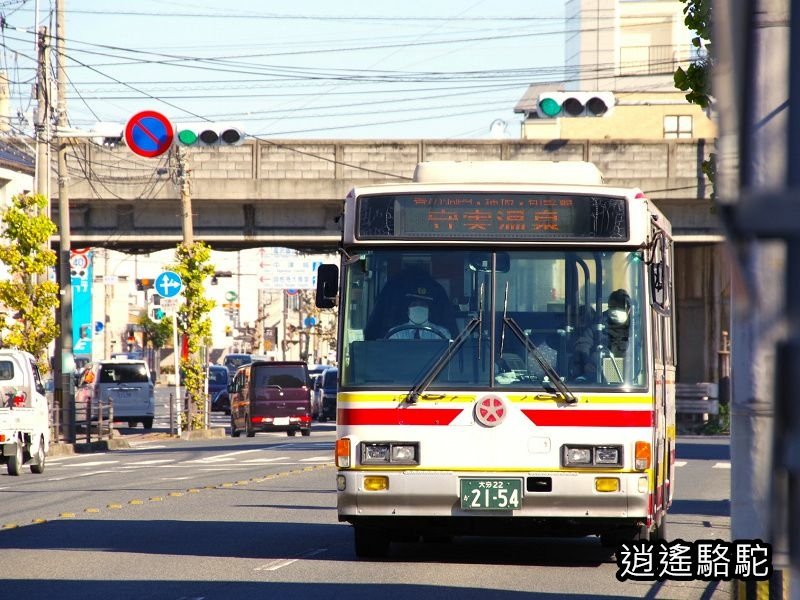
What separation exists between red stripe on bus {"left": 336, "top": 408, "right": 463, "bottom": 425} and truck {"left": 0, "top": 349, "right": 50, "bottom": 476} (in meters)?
14.6

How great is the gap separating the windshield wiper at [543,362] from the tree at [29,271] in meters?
25.0

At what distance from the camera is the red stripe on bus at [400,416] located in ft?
37.8

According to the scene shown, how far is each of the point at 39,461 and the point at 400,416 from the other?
15880 millimetres

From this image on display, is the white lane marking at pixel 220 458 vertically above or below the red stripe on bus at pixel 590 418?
below

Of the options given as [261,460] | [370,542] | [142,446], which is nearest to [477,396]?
[370,542]

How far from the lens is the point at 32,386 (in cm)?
2650

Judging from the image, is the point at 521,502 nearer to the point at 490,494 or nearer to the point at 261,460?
the point at 490,494

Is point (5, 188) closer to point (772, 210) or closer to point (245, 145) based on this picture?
point (245, 145)

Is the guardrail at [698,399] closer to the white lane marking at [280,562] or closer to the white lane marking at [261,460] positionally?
the white lane marking at [261,460]

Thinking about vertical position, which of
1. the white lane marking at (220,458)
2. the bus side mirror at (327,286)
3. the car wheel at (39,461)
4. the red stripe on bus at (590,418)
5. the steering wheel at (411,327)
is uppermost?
the bus side mirror at (327,286)

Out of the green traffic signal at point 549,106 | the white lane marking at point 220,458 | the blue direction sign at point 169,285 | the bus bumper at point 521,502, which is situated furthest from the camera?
the blue direction sign at point 169,285

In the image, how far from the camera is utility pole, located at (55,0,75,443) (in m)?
34.7

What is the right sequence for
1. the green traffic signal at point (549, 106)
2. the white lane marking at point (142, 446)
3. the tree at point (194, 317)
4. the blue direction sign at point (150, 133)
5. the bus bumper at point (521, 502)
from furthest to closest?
the tree at point (194, 317) < the white lane marking at point (142, 446) < the blue direction sign at point (150, 133) < the green traffic signal at point (549, 106) < the bus bumper at point (521, 502)

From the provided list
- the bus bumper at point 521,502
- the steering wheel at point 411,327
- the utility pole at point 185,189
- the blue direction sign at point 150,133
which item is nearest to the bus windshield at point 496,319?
the steering wheel at point 411,327
